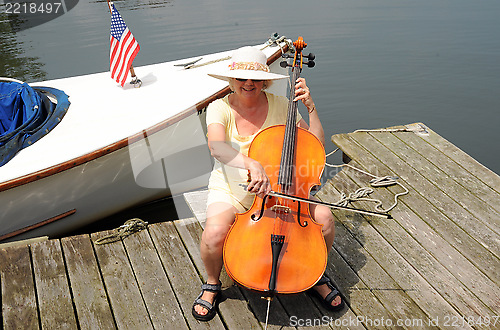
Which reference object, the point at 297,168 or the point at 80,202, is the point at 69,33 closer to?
the point at 80,202

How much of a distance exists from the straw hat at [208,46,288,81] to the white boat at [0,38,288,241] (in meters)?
1.88

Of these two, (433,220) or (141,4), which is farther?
(141,4)

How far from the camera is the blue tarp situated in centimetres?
405

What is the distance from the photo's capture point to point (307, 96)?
267 cm

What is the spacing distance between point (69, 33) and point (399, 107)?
32.2ft

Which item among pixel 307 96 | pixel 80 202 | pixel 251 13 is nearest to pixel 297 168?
pixel 307 96

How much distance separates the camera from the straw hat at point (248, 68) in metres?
2.58

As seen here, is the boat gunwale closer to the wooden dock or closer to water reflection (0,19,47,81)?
the wooden dock

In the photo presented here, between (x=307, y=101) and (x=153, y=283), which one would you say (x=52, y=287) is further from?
(x=307, y=101)

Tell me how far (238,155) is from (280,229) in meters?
0.55

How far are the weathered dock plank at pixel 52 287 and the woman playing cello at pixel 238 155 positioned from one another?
0.86 m

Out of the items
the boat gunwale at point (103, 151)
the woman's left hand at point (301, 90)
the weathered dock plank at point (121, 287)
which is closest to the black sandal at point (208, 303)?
the weathered dock plank at point (121, 287)

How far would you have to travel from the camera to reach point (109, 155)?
13.7ft

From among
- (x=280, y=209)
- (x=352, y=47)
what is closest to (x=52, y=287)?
(x=280, y=209)
